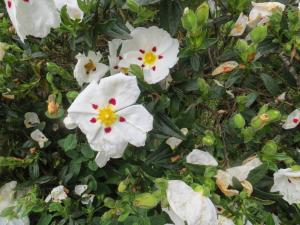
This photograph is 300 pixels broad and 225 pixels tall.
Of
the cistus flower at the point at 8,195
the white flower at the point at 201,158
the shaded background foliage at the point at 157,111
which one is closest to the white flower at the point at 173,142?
the shaded background foliage at the point at 157,111

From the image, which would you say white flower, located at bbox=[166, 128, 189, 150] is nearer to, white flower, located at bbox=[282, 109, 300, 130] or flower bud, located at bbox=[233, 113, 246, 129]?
flower bud, located at bbox=[233, 113, 246, 129]

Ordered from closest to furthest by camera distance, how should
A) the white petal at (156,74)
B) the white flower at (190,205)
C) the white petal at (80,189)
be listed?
the white flower at (190,205)
the white petal at (156,74)
the white petal at (80,189)

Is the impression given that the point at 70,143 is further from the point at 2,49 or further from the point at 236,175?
the point at 236,175

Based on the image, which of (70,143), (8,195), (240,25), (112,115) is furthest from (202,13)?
(8,195)

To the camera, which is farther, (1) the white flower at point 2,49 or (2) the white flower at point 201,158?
(1) the white flower at point 2,49

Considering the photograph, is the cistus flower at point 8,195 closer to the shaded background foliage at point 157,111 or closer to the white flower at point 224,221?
the shaded background foliage at point 157,111

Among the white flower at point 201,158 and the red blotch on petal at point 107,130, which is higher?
the red blotch on petal at point 107,130
